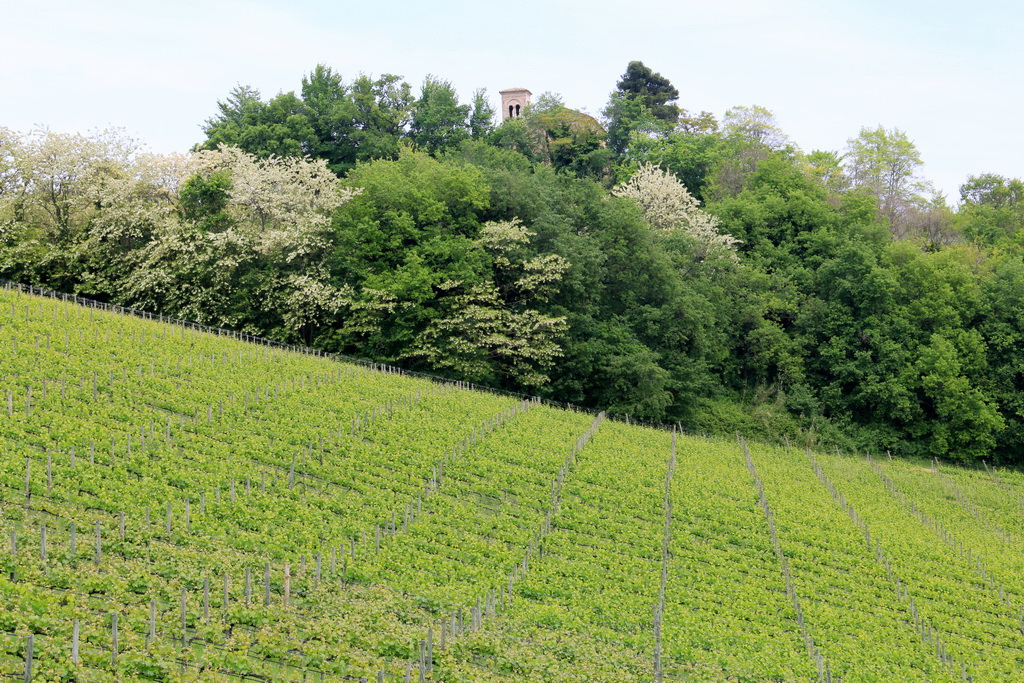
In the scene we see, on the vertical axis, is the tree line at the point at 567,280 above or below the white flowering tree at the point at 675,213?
below

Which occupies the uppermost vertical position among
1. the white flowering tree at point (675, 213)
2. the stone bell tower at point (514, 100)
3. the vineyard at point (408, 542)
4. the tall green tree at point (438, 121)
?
the stone bell tower at point (514, 100)

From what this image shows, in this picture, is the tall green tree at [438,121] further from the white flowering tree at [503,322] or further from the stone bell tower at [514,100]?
the white flowering tree at [503,322]

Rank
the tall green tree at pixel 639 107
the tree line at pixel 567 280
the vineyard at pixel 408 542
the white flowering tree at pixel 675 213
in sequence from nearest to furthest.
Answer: the vineyard at pixel 408 542
the tree line at pixel 567 280
the white flowering tree at pixel 675 213
the tall green tree at pixel 639 107

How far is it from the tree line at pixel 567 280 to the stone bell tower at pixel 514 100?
108 ft

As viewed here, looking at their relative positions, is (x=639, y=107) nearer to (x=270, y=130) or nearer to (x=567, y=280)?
(x=270, y=130)

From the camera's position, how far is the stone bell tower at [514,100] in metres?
95.8

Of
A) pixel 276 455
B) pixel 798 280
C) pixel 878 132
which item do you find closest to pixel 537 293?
pixel 798 280

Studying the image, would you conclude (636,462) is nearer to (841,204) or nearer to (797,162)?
(841,204)

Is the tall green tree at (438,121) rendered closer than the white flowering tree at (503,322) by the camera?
No

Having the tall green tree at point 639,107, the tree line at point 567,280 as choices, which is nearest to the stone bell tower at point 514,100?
the tall green tree at point 639,107

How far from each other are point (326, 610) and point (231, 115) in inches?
2670

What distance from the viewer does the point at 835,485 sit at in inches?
1608

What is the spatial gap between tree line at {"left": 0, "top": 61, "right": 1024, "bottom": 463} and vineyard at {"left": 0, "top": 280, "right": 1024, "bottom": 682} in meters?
6.09

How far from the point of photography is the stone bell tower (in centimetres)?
9575
